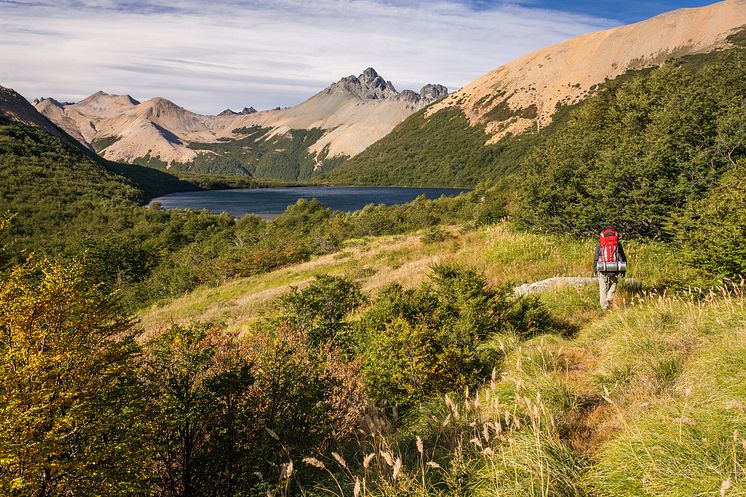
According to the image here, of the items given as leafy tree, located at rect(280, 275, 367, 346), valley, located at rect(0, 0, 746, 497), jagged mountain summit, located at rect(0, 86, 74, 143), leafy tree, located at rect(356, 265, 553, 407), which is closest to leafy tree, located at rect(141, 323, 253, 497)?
valley, located at rect(0, 0, 746, 497)

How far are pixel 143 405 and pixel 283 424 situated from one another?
1.65 metres

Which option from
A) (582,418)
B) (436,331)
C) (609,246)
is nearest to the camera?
(582,418)

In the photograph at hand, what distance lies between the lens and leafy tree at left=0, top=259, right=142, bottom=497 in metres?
3.10

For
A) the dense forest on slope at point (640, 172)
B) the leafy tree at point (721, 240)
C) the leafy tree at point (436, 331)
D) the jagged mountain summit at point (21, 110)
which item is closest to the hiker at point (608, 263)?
the leafy tree at point (436, 331)

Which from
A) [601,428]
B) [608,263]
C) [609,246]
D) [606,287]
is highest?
[609,246]

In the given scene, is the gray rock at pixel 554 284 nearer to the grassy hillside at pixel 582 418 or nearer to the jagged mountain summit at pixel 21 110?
A: the grassy hillside at pixel 582 418

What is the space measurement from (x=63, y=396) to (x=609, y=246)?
930 cm

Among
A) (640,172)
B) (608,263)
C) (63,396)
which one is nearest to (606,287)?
(608,263)

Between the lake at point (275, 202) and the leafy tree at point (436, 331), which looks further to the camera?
the lake at point (275, 202)

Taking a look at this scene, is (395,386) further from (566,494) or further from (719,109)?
(719,109)

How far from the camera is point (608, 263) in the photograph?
336 inches

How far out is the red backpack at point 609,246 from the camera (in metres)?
8.55

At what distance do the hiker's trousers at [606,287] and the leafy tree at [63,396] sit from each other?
8635 millimetres

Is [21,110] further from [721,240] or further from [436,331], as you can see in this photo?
[721,240]
